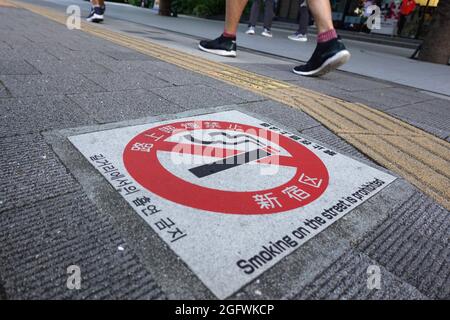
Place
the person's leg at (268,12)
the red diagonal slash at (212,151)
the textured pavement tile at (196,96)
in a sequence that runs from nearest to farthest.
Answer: the red diagonal slash at (212,151) < the textured pavement tile at (196,96) < the person's leg at (268,12)

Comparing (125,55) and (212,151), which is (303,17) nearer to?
(125,55)

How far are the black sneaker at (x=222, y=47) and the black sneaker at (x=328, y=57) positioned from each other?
118cm

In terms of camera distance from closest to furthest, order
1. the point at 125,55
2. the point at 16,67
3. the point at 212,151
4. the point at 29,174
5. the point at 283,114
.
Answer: the point at 29,174
the point at 212,151
the point at 283,114
the point at 16,67
the point at 125,55

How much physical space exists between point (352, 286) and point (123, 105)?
5.80 ft

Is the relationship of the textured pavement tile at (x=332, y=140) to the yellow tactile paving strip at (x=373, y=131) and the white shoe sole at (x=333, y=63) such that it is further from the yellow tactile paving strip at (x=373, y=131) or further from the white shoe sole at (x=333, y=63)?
the white shoe sole at (x=333, y=63)

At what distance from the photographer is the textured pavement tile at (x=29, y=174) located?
3.74ft

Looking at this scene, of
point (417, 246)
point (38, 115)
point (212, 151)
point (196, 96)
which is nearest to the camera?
point (417, 246)

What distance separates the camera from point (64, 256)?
36.1 inches

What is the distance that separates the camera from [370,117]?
2.53 metres

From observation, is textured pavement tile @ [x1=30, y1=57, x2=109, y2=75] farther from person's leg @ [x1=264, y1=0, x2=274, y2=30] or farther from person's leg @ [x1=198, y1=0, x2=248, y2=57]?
person's leg @ [x1=264, y1=0, x2=274, y2=30]

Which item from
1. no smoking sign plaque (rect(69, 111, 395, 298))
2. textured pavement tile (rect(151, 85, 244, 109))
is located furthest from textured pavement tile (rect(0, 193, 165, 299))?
textured pavement tile (rect(151, 85, 244, 109))

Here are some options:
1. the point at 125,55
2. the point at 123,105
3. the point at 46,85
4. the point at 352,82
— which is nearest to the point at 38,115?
the point at 123,105

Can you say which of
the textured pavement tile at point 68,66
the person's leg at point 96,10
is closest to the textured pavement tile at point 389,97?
the textured pavement tile at point 68,66
